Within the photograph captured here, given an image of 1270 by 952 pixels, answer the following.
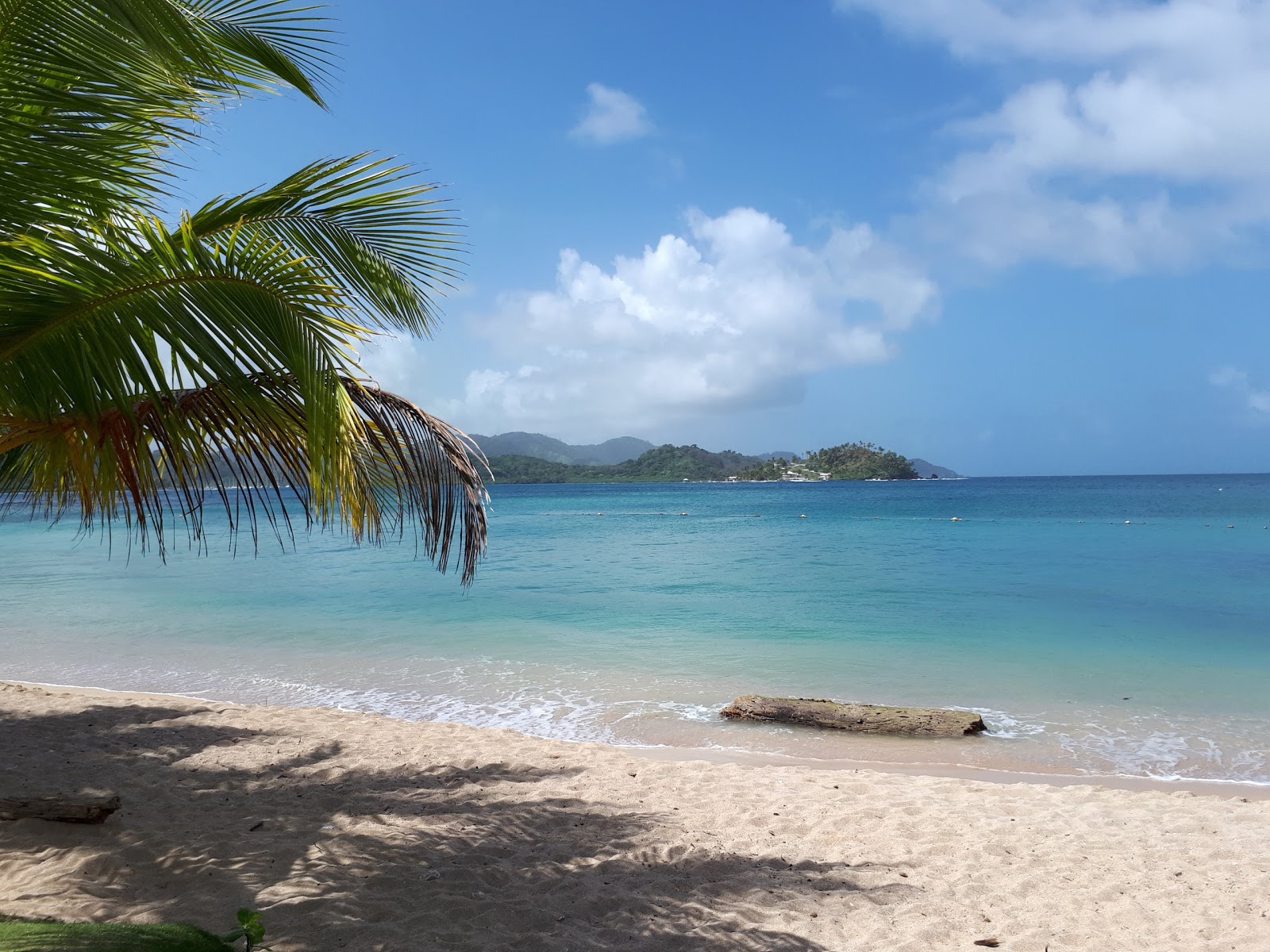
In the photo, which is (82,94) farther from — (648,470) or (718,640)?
(648,470)

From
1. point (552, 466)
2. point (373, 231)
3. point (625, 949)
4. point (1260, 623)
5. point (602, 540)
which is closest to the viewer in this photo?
point (625, 949)

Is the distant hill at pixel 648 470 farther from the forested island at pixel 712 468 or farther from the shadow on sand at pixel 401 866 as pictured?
the shadow on sand at pixel 401 866

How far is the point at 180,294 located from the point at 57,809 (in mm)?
3170

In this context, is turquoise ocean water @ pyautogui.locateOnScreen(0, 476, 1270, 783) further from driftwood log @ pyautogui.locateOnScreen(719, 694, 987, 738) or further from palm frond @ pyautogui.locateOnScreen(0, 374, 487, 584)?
palm frond @ pyautogui.locateOnScreen(0, 374, 487, 584)

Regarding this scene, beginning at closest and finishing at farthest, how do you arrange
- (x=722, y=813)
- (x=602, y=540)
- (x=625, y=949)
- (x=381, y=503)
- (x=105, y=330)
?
(x=105, y=330)
(x=625, y=949)
(x=381, y=503)
(x=722, y=813)
(x=602, y=540)

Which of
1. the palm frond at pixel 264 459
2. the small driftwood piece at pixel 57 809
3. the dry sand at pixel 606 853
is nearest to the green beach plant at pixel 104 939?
the dry sand at pixel 606 853

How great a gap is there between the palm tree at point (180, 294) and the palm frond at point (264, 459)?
1 centimetres

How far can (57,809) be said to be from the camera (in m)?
4.28

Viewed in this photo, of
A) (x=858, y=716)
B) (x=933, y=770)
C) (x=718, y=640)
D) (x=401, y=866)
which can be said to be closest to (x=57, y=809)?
(x=401, y=866)

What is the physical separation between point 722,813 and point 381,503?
9.66 feet

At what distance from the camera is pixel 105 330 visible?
2.78 m

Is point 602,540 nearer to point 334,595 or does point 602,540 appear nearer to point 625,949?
point 334,595

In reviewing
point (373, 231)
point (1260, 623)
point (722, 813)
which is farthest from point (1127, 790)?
point (1260, 623)

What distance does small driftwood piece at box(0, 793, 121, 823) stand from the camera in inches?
168
